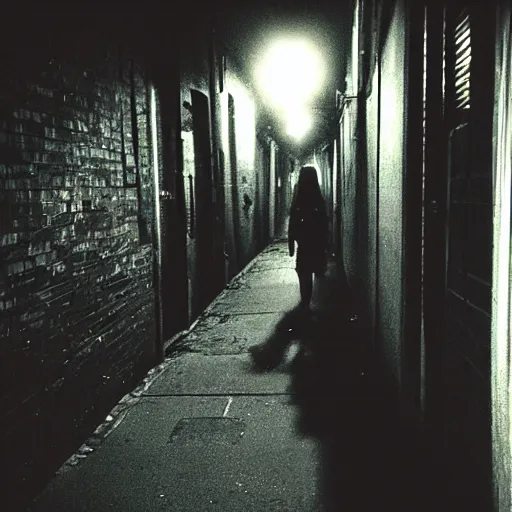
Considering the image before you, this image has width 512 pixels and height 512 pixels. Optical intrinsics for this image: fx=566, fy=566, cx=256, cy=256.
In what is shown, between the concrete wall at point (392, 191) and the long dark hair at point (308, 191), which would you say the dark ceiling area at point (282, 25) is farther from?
the concrete wall at point (392, 191)

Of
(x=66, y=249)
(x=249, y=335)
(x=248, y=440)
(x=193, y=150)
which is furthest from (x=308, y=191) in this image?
(x=66, y=249)

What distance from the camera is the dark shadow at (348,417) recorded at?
333 centimetres

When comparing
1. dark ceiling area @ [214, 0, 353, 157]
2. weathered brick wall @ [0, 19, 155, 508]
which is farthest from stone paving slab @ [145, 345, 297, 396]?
dark ceiling area @ [214, 0, 353, 157]

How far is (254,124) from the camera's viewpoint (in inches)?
603

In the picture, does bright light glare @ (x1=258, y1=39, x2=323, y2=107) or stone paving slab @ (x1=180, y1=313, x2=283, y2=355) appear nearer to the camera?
stone paving slab @ (x1=180, y1=313, x2=283, y2=355)

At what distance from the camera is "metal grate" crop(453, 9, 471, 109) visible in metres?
3.07

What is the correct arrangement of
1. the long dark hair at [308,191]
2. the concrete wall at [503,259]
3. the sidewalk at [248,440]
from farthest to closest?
the long dark hair at [308,191], the sidewalk at [248,440], the concrete wall at [503,259]

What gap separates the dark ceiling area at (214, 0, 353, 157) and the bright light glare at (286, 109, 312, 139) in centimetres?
511

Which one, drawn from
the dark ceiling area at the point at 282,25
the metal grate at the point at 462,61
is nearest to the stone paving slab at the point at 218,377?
the metal grate at the point at 462,61

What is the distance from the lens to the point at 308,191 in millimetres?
8547

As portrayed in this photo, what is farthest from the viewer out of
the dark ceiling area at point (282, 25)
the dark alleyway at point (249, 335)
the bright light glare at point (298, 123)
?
the bright light glare at point (298, 123)

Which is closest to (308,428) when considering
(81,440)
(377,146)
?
(81,440)

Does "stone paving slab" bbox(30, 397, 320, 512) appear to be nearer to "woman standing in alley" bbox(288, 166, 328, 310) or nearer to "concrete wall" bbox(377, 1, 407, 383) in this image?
"concrete wall" bbox(377, 1, 407, 383)

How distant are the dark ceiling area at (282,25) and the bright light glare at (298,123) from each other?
16.8ft
